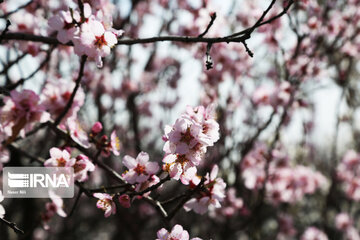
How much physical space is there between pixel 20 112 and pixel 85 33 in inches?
18.8

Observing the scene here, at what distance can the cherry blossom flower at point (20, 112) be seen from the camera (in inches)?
66.1

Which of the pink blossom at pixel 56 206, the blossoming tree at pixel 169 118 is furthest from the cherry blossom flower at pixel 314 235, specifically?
the pink blossom at pixel 56 206

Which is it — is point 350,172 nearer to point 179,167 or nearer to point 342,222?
point 342,222

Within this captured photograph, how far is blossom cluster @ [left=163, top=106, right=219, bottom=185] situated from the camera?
162cm

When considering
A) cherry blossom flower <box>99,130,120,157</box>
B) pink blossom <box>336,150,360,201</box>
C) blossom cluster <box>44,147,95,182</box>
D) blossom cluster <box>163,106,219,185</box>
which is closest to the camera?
blossom cluster <box>163,106,219,185</box>

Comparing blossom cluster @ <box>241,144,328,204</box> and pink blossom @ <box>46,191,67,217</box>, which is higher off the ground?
blossom cluster @ <box>241,144,328,204</box>

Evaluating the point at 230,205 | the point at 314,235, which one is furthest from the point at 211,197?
the point at 314,235

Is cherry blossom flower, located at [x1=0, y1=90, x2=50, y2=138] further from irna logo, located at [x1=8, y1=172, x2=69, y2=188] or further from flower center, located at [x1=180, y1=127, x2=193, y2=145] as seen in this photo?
flower center, located at [x1=180, y1=127, x2=193, y2=145]

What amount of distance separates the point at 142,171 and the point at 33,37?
3.01ft

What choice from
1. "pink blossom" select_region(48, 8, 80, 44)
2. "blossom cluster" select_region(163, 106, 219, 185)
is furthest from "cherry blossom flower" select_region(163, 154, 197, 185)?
"pink blossom" select_region(48, 8, 80, 44)

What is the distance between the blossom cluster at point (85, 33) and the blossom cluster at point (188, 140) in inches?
20.6

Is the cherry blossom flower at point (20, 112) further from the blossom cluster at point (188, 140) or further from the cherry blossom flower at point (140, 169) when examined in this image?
the blossom cluster at point (188, 140)

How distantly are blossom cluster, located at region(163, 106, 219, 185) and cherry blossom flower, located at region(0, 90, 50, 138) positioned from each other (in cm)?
62

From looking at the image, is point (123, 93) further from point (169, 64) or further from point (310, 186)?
point (310, 186)
